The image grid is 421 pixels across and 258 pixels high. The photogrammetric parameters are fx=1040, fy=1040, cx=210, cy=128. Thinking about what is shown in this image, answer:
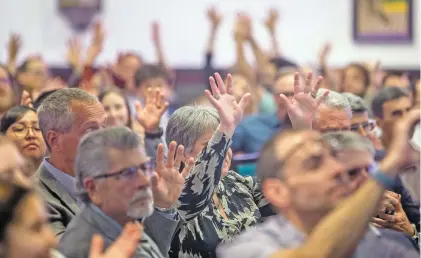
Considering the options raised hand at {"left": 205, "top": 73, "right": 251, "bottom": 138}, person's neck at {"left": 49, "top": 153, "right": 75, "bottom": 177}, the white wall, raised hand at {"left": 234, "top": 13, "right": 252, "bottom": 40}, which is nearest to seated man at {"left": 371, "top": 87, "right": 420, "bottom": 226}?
raised hand at {"left": 205, "top": 73, "right": 251, "bottom": 138}

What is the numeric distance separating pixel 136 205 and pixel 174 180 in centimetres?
38

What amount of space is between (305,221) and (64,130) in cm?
139

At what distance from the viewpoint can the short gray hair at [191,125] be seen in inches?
143

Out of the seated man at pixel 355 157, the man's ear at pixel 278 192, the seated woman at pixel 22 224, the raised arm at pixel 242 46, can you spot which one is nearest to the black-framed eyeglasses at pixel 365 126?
the seated man at pixel 355 157

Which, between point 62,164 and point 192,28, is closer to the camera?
point 62,164

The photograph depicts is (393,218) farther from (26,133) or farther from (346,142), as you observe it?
(26,133)

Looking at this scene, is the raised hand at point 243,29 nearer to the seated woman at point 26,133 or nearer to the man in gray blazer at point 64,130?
the seated woman at point 26,133

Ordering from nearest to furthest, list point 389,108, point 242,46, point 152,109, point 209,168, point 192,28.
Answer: point 209,168 < point 152,109 < point 389,108 < point 242,46 < point 192,28

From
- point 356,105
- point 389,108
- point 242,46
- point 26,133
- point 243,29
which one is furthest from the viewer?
point 243,29

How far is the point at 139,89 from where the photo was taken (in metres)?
6.68

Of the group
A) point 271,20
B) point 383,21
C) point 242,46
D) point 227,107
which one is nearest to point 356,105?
point 227,107

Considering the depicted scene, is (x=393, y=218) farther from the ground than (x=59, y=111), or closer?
closer

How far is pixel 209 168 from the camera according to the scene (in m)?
3.32

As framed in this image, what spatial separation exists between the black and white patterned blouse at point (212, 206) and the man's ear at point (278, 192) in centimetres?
77
